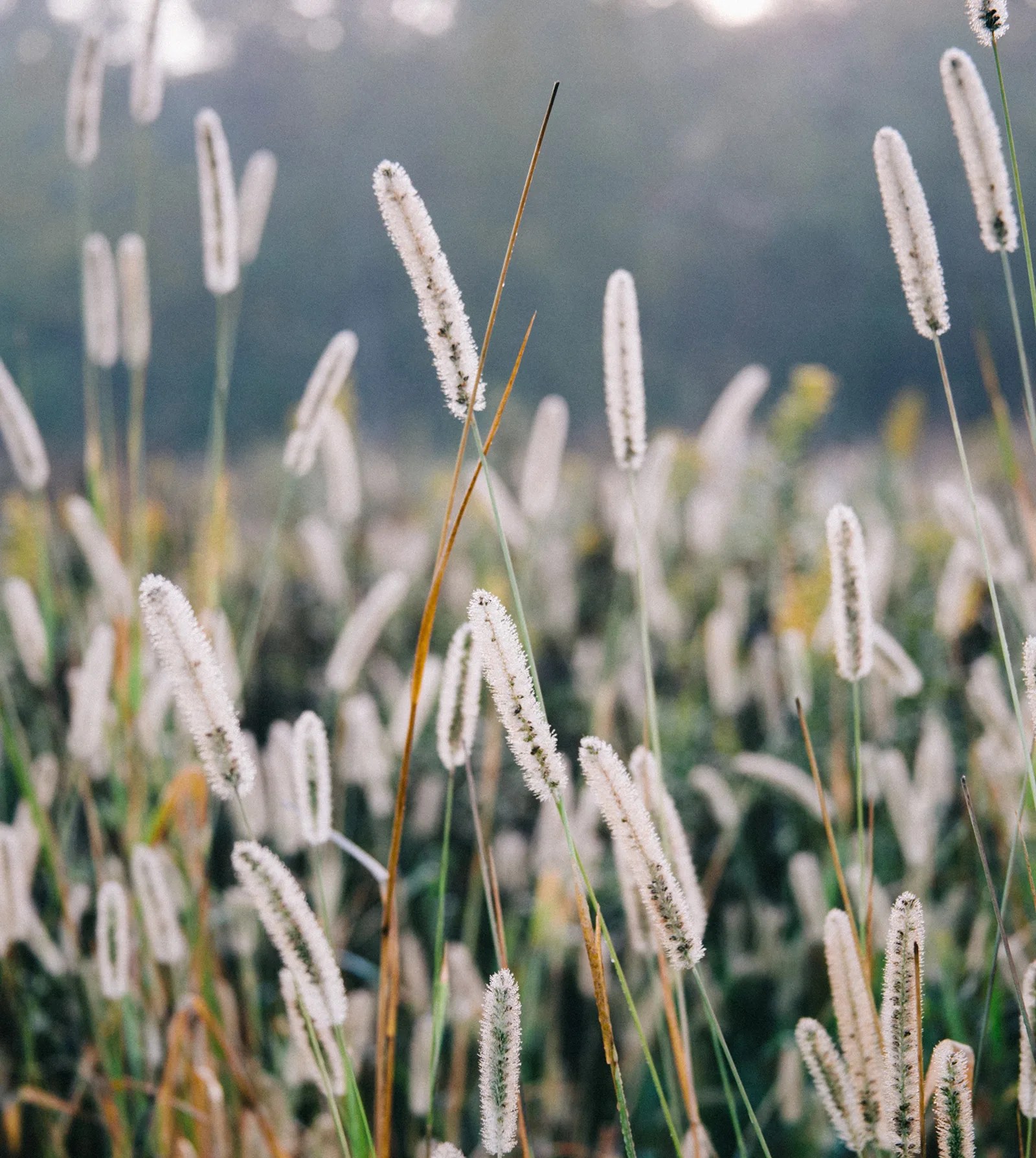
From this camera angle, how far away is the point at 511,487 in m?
4.24

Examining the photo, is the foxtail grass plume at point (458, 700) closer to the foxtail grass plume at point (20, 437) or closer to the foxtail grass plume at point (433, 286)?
the foxtail grass plume at point (433, 286)

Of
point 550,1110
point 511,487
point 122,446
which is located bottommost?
point 550,1110

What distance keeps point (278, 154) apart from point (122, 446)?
12036 mm

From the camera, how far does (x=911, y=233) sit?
2.04 ft

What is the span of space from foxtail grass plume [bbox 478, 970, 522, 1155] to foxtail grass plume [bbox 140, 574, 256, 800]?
172mm

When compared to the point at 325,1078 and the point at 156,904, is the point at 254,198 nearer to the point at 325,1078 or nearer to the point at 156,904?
the point at 156,904

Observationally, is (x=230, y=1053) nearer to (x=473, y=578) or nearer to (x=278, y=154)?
(x=473, y=578)

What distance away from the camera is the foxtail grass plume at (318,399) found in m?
0.88

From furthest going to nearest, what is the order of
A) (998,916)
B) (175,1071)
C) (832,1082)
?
1. (175,1071)
2. (832,1082)
3. (998,916)

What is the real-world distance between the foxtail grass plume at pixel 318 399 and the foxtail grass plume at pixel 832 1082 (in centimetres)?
62

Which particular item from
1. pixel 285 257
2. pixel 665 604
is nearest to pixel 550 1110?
pixel 665 604

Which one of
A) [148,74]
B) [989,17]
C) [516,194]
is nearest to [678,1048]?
[989,17]

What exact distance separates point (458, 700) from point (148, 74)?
86 cm

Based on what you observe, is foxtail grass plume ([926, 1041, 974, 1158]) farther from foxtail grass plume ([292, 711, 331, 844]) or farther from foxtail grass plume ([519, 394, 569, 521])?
foxtail grass plume ([519, 394, 569, 521])
